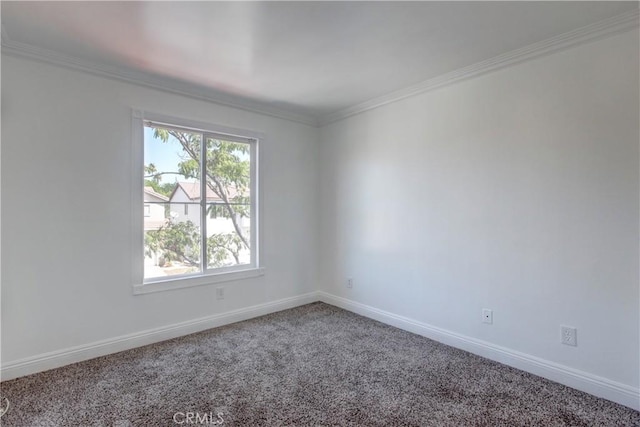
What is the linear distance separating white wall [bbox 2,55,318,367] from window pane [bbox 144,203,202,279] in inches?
7.8

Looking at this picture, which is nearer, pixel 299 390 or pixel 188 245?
pixel 299 390

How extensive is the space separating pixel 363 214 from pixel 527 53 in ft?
6.75

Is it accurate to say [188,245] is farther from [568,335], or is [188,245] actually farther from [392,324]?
[568,335]

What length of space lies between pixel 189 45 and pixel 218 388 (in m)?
2.42

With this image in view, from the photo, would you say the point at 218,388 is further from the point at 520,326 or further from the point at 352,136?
the point at 352,136

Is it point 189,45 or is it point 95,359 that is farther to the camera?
point 95,359

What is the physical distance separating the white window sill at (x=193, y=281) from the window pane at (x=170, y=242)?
0.10 meters

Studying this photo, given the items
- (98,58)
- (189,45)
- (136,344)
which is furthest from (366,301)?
(98,58)

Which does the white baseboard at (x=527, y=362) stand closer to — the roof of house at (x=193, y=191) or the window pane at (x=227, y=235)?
the window pane at (x=227, y=235)

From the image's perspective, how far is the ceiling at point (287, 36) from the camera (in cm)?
190

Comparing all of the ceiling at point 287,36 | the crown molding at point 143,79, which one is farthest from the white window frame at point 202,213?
the ceiling at point 287,36

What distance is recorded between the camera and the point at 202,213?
131 inches

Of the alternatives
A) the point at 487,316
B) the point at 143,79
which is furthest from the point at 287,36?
the point at 487,316

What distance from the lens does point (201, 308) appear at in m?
3.26
